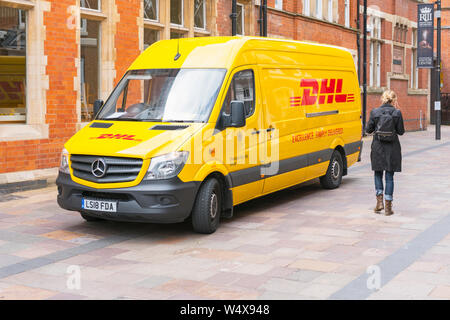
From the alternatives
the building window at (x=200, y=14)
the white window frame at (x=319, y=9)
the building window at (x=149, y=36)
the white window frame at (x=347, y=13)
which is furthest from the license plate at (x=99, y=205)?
the white window frame at (x=347, y=13)

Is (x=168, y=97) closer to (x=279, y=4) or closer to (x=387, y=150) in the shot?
(x=387, y=150)

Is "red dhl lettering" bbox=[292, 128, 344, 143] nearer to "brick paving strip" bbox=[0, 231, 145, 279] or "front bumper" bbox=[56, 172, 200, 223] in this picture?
"front bumper" bbox=[56, 172, 200, 223]

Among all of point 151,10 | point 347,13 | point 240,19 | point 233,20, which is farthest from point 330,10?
point 151,10

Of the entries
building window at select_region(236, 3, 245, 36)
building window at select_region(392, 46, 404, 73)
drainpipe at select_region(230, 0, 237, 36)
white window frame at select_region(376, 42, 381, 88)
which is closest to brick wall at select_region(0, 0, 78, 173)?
drainpipe at select_region(230, 0, 237, 36)

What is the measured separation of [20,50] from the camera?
40.7 ft

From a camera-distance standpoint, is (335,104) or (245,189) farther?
(335,104)

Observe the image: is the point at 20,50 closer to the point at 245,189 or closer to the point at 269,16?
the point at 245,189

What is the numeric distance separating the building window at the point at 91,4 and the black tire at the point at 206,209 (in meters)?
7.16

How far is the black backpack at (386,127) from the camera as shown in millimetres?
9328

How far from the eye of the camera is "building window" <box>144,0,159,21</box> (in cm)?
1568

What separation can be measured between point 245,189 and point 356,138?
4.72 m

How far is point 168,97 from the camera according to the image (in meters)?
8.66

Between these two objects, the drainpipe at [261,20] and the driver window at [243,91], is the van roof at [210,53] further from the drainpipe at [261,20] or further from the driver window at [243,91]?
the drainpipe at [261,20]
